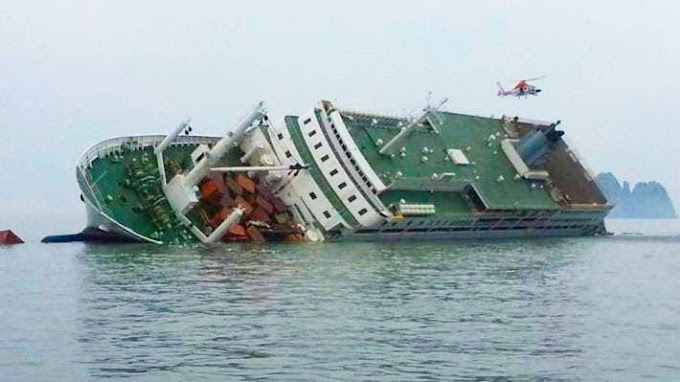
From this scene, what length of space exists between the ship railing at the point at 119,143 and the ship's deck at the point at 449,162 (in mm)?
13290

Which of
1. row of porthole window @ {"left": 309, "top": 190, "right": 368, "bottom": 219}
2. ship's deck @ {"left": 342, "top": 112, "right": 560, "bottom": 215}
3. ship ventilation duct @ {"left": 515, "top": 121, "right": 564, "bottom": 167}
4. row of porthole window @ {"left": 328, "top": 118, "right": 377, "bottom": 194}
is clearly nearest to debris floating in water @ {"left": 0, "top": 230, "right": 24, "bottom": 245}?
row of porthole window @ {"left": 309, "top": 190, "right": 368, "bottom": 219}

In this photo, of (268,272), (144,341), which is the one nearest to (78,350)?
(144,341)

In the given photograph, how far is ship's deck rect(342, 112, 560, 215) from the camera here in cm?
7662

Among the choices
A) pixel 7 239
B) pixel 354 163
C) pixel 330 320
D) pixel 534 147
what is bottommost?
pixel 7 239

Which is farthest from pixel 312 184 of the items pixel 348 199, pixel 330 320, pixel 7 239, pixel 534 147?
pixel 330 320

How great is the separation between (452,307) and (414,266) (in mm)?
17344

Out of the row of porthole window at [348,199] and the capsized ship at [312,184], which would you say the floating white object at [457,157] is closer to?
the capsized ship at [312,184]

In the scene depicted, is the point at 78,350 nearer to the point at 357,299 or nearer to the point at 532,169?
the point at 357,299

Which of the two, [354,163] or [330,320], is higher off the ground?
[330,320]

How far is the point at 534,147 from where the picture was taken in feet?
318

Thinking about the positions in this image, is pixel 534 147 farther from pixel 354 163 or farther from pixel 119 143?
pixel 119 143

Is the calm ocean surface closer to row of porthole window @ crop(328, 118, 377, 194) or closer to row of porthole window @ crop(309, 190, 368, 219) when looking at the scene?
row of porthole window @ crop(309, 190, 368, 219)

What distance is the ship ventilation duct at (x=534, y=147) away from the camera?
9606 cm

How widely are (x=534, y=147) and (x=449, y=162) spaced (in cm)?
1601
